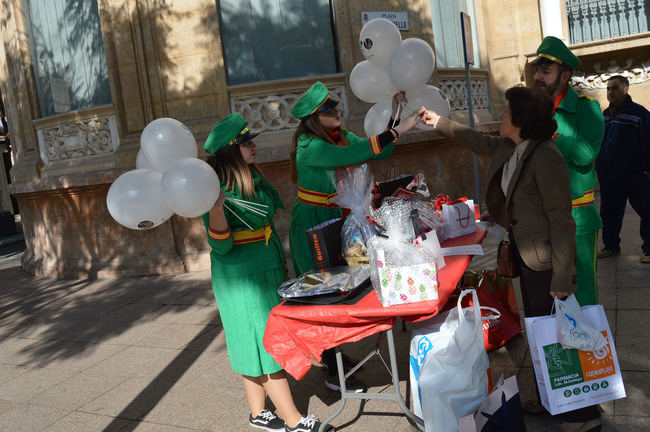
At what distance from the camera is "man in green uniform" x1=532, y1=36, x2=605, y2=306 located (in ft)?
10.4

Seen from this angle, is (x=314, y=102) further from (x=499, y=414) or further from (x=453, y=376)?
(x=499, y=414)

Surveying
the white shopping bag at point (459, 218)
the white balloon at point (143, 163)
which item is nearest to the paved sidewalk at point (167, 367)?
the white shopping bag at point (459, 218)

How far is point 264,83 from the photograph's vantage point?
8062 millimetres

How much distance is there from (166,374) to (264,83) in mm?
4837

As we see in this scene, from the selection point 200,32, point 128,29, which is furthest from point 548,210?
point 128,29

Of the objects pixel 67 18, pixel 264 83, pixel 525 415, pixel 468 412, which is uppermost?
pixel 67 18

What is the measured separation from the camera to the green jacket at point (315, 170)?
138 inches

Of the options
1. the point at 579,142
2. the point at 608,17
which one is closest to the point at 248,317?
the point at 579,142

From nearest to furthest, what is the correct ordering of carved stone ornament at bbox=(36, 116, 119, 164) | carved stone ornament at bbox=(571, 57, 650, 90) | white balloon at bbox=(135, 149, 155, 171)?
1. white balloon at bbox=(135, 149, 155, 171)
2. carved stone ornament at bbox=(36, 116, 119, 164)
3. carved stone ornament at bbox=(571, 57, 650, 90)

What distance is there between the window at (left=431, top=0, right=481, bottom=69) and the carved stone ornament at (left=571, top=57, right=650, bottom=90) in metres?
3.27

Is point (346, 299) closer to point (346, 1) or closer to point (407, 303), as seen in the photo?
point (407, 303)

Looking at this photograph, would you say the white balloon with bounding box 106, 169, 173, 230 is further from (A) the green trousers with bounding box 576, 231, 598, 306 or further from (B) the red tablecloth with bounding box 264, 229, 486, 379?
(A) the green trousers with bounding box 576, 231, 598, 306

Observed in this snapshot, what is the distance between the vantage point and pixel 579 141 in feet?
10.5

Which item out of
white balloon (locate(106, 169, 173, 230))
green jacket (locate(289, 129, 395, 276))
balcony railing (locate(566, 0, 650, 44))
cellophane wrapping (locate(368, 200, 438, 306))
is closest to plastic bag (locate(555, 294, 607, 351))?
cellophane wrapping (locate(368, 200, 438, 306))
